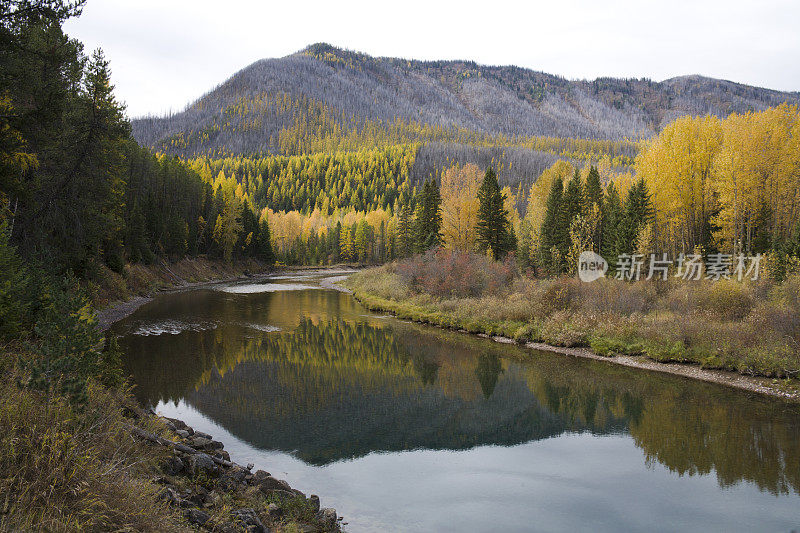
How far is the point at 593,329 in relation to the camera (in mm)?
25109

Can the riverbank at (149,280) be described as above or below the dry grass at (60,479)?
below

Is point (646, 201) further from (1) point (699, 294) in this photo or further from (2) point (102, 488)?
(2) point (102, 488)

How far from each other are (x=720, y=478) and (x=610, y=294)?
17.2 m

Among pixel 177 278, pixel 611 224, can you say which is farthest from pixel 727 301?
pixel 177 278

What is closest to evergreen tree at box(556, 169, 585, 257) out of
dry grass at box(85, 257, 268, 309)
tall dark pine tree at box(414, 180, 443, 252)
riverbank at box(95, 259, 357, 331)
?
tall dark pine tree at box(414, 180, 443, 252)

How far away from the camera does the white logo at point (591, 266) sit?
36084 millimetres

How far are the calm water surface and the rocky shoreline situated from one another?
1045 mm

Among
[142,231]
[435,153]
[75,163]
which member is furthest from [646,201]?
[435,153]

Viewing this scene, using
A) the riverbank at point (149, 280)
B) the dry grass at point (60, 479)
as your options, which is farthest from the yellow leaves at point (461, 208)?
the dry grass at point (60, 479)

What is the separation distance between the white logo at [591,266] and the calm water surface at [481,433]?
45.5 ft

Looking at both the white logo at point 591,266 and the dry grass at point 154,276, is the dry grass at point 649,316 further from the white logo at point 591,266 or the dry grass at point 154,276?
the dry grass at point 154,276

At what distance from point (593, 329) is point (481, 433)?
43.0 ft

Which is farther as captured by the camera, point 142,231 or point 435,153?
point 435,153

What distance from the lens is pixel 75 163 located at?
63.4ft
